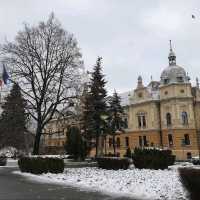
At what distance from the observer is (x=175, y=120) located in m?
66.1

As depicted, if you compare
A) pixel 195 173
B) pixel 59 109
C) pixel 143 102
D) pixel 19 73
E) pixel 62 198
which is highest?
pixel 143 102

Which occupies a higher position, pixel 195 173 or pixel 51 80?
pixel 51 80

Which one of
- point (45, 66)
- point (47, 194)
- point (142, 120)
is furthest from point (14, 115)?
point (142, 120)

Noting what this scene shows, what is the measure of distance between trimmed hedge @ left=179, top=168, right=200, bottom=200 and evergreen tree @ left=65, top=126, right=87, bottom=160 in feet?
120

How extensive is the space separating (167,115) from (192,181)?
2323 inches

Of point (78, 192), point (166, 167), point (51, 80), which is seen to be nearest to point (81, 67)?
point (51, 80)

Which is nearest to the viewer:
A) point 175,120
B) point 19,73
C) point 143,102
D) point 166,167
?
point 166,167

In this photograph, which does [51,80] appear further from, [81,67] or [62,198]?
[62,198]

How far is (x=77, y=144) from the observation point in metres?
47.2

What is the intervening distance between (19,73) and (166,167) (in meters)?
16.6

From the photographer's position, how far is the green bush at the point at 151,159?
25922mm

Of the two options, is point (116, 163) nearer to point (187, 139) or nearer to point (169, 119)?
point (187, 139)

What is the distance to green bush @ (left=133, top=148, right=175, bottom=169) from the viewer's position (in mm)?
25922

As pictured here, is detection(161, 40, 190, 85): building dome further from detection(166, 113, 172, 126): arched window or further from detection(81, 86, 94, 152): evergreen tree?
detection(81, 86, 94, 152): evergreen tree
